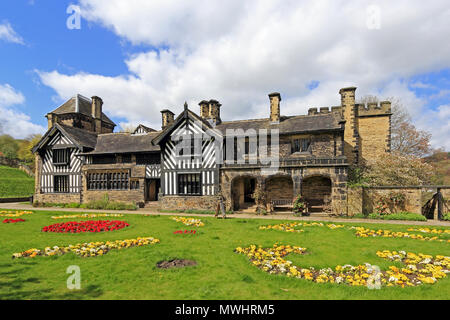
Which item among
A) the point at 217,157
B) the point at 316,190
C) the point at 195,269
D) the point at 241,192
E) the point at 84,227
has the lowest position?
the point at 84,227

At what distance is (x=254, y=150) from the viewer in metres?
20.5

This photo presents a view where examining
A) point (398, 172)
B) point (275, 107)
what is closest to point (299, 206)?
point (398, 172)

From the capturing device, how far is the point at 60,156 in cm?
2552

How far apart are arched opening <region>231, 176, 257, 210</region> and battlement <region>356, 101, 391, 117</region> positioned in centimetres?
1397

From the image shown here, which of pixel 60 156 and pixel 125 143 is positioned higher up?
pixel 125 143

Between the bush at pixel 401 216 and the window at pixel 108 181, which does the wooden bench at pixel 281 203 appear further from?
the window at pixel 108 181

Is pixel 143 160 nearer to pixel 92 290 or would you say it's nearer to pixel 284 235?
pixel 284 235

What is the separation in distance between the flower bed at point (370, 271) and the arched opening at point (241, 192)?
484 inches

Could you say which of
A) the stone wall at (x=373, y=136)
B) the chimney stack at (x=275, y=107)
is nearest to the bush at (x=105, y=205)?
the chimney stack at (x=275, y=107)

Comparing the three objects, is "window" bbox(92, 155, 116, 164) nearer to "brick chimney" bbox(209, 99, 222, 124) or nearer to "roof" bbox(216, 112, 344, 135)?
"brick chimney" bbox(209, 99, 222, 124)

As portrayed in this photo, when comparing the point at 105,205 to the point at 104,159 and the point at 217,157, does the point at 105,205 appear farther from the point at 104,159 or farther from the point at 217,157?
the point at 217,157

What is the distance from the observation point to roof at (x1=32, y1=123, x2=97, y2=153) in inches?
958

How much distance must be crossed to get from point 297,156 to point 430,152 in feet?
71.7

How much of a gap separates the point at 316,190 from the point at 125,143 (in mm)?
20072
